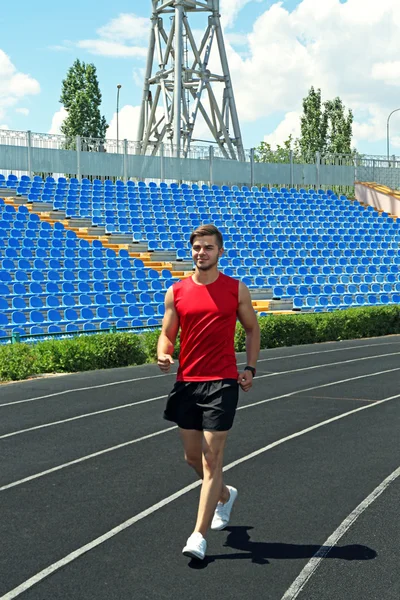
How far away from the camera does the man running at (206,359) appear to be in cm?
523

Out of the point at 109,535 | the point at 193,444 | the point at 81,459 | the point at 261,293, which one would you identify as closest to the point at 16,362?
the point at 81,459

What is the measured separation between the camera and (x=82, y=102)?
283 feet

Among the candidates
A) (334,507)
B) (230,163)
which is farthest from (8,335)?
(230,163)

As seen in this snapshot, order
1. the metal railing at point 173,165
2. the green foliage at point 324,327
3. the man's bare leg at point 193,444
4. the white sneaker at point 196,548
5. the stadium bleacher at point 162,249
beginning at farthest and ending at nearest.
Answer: the metal railing at point 173,165
the stadium bleacher at point 162,249
the green foliage at point 324,327
the man's bare leg at point 193,444
the white sneaker at point 196,548

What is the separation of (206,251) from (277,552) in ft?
7.08

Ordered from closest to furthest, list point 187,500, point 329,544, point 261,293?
point 329,544
point 187,500
point 261,293

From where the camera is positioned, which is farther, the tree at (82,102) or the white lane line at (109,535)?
the tree at (82,102)

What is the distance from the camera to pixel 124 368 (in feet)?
52.1

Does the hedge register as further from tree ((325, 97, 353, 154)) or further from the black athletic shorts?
tree ((325, 97, 353, 154))

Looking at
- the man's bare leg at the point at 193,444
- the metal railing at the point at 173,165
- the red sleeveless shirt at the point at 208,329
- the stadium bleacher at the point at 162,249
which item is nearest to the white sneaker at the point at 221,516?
the man's bare leg at the point at 193,444

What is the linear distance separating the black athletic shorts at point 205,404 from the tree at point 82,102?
83.6 meters

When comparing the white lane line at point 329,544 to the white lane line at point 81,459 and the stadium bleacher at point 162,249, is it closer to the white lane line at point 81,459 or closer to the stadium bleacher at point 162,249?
the white lane line at point 81,459

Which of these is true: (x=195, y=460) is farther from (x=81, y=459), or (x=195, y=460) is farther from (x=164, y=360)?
(x=81, y=459)

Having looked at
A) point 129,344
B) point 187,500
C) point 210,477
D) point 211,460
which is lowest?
point 187,500
